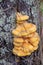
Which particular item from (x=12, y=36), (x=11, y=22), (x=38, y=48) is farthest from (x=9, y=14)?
(x=38, y=48)

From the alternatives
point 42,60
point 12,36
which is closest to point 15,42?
point 12,36

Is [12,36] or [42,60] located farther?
[42,60]

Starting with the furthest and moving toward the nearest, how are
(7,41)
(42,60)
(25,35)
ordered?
(42,60) < (7,41) < (25,35)

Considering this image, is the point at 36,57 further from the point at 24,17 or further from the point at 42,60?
the point at 24,17

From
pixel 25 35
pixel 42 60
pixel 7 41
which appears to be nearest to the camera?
pixel 25 35

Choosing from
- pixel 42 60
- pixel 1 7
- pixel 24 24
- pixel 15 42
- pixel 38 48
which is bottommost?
pixel 42 60

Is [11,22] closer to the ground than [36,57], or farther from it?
farther from it
